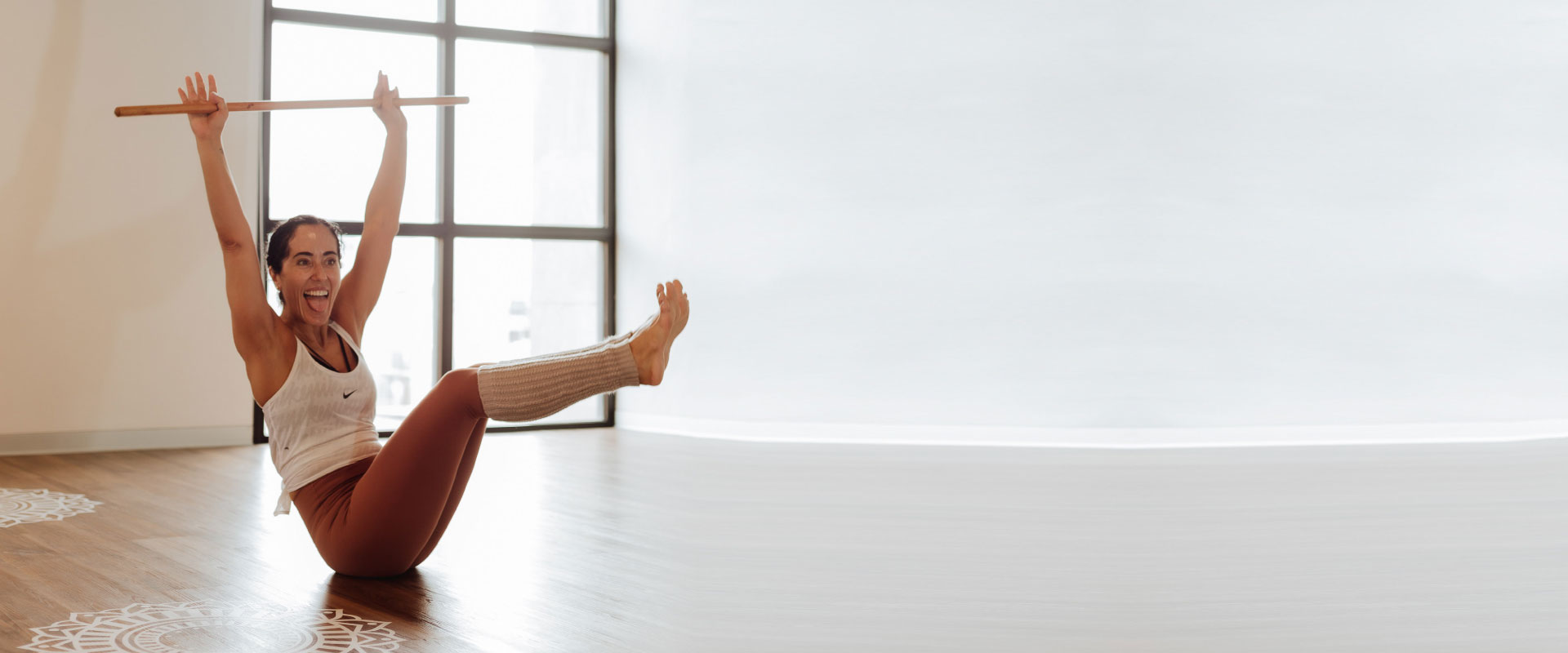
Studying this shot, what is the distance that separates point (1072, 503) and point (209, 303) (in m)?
4.25

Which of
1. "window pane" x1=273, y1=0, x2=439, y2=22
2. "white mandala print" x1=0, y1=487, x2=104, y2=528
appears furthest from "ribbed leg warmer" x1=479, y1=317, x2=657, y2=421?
"window pane" x1=273, y1=0, x2=439, y2=22

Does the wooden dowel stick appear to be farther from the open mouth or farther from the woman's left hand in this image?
the open mouth

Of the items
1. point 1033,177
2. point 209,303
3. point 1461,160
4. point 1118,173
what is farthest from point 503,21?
point 1461,160

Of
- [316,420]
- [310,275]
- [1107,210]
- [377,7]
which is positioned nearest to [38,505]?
[316,420]

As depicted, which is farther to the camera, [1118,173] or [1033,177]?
[1033,177]

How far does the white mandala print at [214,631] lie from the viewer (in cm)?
183

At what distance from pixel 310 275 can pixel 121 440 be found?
366 centimetres

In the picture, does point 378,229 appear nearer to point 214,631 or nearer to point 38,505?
point 214,631

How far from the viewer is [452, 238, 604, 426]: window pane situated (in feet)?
19.9

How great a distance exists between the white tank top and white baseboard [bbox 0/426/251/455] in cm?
339

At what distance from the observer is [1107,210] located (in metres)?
3.91

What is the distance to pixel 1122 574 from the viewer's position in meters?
2.23

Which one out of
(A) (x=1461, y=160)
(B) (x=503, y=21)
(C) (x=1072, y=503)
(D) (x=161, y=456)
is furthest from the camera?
(B) (x=503, y=21)

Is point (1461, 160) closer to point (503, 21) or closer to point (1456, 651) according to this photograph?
point (1456, 651)
